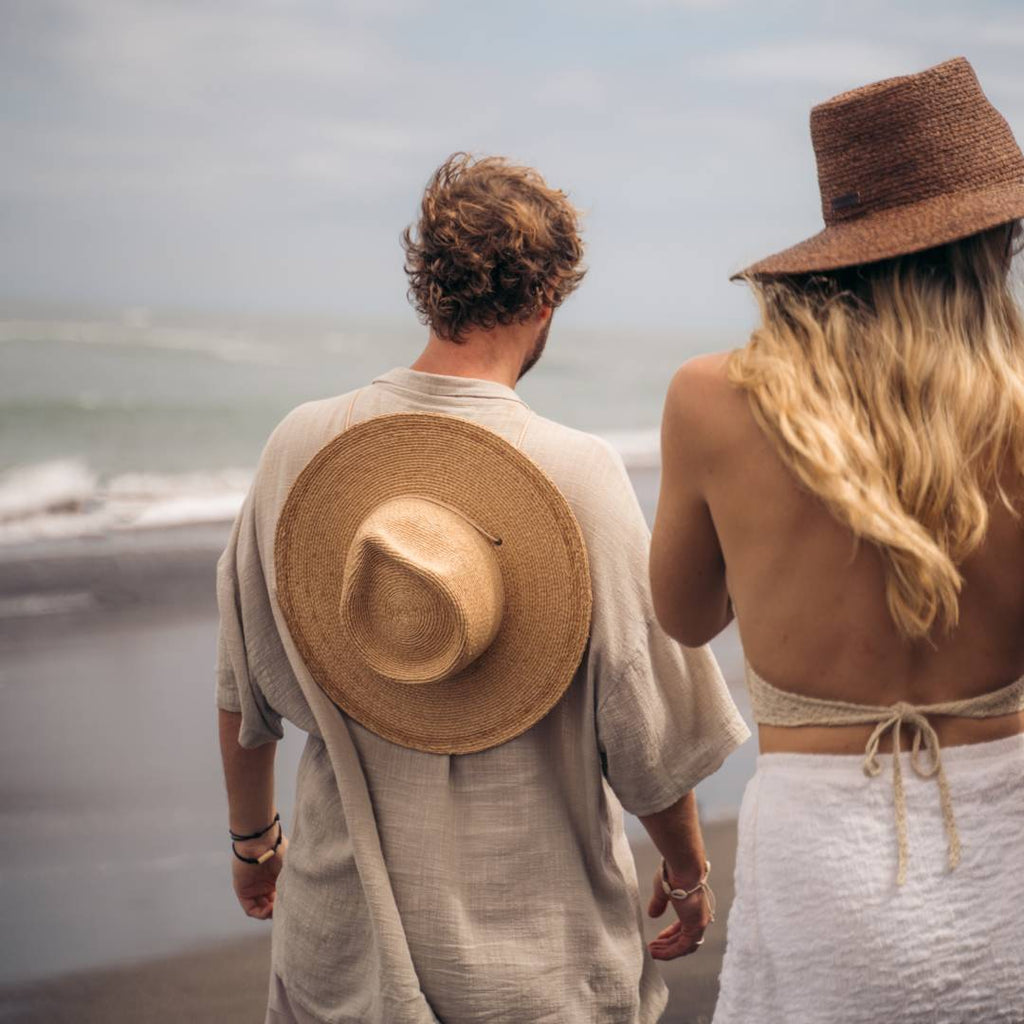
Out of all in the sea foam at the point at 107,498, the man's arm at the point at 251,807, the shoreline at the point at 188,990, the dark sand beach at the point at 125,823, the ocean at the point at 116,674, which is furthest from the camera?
the sea foam at the point at 107,498

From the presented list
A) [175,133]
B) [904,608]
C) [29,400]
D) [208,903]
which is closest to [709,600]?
[904,608]

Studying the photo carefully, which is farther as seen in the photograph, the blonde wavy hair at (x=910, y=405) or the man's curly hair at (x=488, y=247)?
the man's curly hair at (x=488, y=247)

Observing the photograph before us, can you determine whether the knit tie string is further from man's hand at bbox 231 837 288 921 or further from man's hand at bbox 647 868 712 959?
man's hand at bbox 231 837 288 921

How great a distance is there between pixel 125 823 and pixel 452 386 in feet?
9.05

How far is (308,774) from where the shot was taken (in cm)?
181

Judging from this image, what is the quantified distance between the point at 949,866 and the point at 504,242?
97cm

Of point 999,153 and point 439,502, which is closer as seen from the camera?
point 999,153

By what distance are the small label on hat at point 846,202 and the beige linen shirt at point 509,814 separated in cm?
45

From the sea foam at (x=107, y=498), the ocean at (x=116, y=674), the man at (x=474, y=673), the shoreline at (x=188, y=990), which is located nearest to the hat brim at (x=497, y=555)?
the man at (x=474, y=673)

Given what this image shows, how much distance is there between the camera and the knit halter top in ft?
4.27

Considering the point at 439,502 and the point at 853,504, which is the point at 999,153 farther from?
the point at 439,502

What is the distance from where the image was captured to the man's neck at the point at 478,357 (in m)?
1.72

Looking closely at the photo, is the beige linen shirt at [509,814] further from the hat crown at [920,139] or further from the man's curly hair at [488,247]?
the hat crown at [920,139]

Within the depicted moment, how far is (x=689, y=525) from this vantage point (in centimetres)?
141
